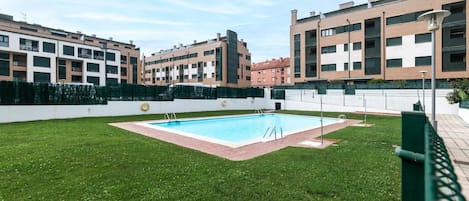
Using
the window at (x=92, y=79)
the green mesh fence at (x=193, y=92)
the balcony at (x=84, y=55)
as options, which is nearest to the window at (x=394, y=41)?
the green mesh fence at (x=193, y=92)

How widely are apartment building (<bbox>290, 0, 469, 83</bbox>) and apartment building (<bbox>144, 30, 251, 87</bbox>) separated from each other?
685 inches

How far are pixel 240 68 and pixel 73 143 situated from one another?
5488cm

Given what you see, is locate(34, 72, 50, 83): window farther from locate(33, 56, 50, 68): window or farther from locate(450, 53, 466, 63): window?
locate(450, 53, 466, 63): window

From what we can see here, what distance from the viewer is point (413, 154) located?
149 cm

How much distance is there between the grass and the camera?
4.72 metres

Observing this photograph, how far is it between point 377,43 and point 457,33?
849cm

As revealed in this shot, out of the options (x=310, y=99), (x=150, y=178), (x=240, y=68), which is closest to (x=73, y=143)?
(x=150, y=178)

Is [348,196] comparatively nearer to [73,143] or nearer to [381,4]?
[73,143]

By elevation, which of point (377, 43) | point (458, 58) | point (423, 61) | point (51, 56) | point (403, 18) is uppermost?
point (403, 18)

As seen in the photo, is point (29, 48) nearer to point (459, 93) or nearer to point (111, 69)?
point (111, 69)

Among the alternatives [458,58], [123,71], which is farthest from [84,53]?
[458,58]

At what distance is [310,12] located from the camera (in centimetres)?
4528

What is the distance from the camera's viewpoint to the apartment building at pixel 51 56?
1565 inches

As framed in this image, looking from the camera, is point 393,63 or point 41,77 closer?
point 393,63
